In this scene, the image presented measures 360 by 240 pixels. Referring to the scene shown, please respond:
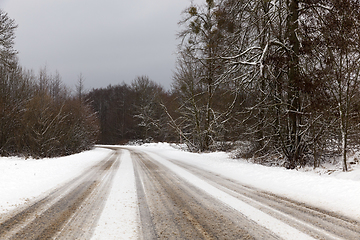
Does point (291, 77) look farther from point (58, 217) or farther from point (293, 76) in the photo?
point (58, 217)

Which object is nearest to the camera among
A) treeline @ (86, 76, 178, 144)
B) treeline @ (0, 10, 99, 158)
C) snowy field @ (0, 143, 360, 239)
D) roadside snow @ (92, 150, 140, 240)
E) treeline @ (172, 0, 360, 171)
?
roadside snow @ (92, 150, 140, 240)

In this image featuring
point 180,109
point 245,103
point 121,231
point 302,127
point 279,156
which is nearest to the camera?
point 121,231

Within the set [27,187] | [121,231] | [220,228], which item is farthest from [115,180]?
[220,228]

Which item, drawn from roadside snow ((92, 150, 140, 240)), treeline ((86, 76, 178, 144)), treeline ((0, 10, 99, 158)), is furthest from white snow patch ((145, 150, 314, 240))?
treeline ((86, 76, 178, 144))

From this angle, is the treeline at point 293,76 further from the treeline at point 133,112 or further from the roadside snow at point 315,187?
the treeline at point 133,112

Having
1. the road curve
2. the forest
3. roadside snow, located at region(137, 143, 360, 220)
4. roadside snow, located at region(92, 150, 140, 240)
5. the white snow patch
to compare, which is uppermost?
the forest

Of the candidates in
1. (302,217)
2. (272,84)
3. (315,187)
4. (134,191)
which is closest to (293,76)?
(272,84)

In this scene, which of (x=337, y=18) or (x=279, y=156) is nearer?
(x=337, y=18)

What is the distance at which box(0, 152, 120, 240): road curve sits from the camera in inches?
126

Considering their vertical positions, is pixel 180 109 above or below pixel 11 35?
below

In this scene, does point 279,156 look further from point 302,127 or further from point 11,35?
point 11,35

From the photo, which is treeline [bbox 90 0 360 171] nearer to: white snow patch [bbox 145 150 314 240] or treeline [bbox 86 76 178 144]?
white snow patch [bbox 145 150 314 240]

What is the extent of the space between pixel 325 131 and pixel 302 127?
918 millimetres

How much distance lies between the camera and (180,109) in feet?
70.7
